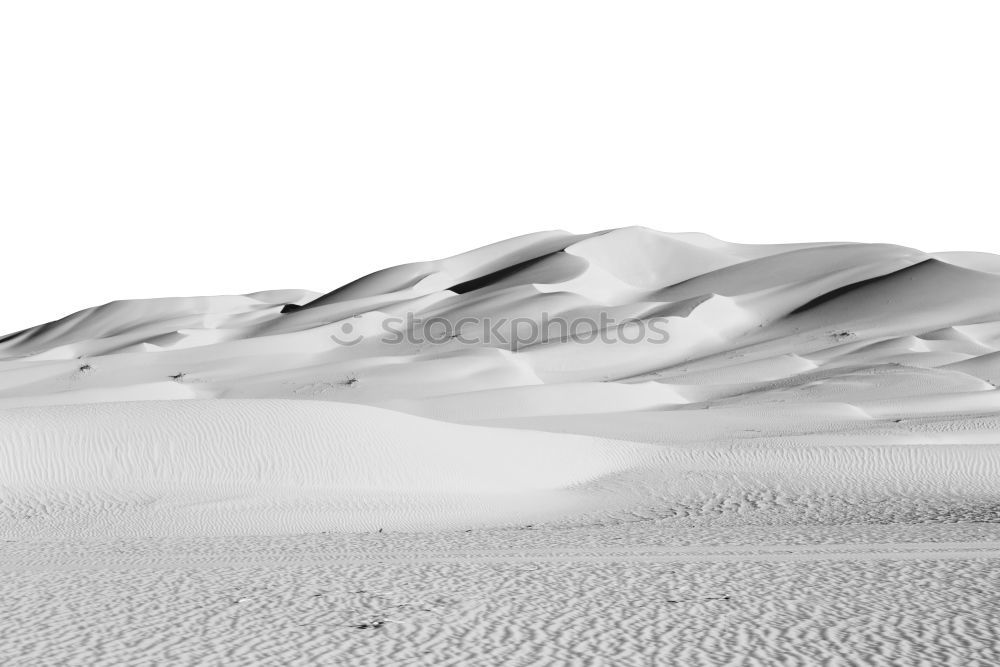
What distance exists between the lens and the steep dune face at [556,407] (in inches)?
588

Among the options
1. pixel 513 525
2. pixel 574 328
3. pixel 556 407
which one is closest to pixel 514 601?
pixel 513 525

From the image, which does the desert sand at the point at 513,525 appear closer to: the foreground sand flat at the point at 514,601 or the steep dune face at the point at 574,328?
the foreground sand flat at the point at 514,601

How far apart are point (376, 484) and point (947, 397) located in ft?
70.5

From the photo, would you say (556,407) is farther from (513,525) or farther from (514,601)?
(514,601)

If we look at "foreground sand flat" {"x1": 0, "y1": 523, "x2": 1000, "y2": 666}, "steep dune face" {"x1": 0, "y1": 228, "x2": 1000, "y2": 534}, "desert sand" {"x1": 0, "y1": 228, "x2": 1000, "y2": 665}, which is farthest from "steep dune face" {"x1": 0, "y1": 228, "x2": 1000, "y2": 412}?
"foreground sand flat" {"x1": 0, "y1": 523, "x2": 1000, "y2": 666}

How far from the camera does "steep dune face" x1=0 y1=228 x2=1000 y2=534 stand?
49.0 ft

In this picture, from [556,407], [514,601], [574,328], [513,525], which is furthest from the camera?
[574,328]

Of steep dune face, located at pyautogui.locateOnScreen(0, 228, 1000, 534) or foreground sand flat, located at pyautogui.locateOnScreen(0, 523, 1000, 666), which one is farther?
steep dune face, located at pyautogui.locateOnScreen(0, 228, 1000, 534)

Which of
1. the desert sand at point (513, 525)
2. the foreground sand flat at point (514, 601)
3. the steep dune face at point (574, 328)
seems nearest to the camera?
the foreground sand flat at point (514, 601)

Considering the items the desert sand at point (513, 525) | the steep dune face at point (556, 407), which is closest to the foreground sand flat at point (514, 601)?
the desert sand at point (513, 525)

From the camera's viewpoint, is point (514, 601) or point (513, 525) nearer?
point (514, 601)

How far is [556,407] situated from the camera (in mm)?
32719

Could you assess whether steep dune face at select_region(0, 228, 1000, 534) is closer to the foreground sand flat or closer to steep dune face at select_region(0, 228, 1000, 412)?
steep dune face at select_region(0, 228, 1000, 412)

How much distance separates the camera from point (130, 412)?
16984 millimetres
